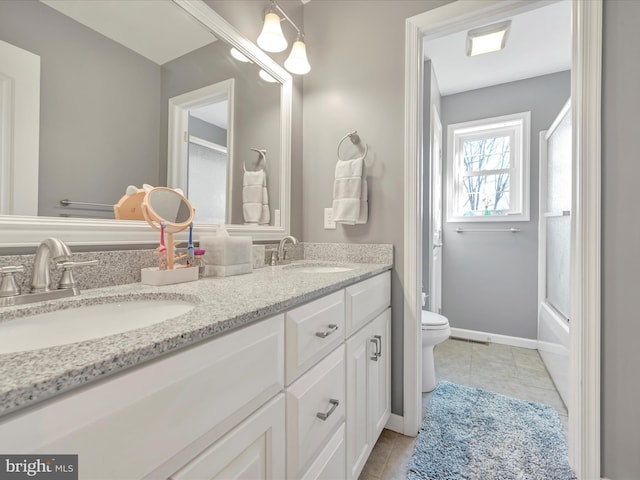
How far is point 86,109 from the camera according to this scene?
2.98 ft

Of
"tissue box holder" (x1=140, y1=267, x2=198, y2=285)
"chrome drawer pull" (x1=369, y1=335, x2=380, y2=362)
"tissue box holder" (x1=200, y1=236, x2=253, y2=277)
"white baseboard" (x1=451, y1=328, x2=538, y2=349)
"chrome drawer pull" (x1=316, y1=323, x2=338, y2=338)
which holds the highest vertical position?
"tissue box holder" (x1=200, y1=236, x2=253, y2=277)

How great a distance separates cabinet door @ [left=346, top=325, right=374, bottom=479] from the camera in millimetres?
1093

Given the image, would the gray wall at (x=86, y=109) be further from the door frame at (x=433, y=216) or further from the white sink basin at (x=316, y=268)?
the door frame at (x=433, y=216)

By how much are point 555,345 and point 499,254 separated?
3.43ft

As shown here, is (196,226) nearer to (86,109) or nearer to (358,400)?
(86,109)

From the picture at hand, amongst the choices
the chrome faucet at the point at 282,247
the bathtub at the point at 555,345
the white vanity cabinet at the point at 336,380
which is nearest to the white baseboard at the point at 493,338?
the bathtub at the point at 555,345

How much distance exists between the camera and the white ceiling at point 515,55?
2.03 meters

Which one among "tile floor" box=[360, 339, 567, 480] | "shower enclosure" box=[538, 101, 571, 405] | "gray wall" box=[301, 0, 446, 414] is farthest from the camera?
"shower enclosure" box=[538, 101, 571, 405]

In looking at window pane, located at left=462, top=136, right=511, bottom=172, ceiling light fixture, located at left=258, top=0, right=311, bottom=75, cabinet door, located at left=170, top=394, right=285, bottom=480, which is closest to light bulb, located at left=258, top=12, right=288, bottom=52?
ceiling light fixture, located at left=258, top=0, right=311, bottom=75

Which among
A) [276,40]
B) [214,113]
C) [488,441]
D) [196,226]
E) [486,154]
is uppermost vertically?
[276,40]

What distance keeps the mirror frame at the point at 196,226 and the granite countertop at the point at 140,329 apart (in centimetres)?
18

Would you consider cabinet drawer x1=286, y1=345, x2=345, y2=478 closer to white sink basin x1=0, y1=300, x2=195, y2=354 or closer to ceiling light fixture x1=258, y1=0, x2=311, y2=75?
white sink basin x1=0, y1=300, x2=195, y2=354

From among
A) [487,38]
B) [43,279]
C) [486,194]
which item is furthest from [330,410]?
[486,194]

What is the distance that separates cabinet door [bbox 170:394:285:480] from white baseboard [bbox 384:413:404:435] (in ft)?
3.39
